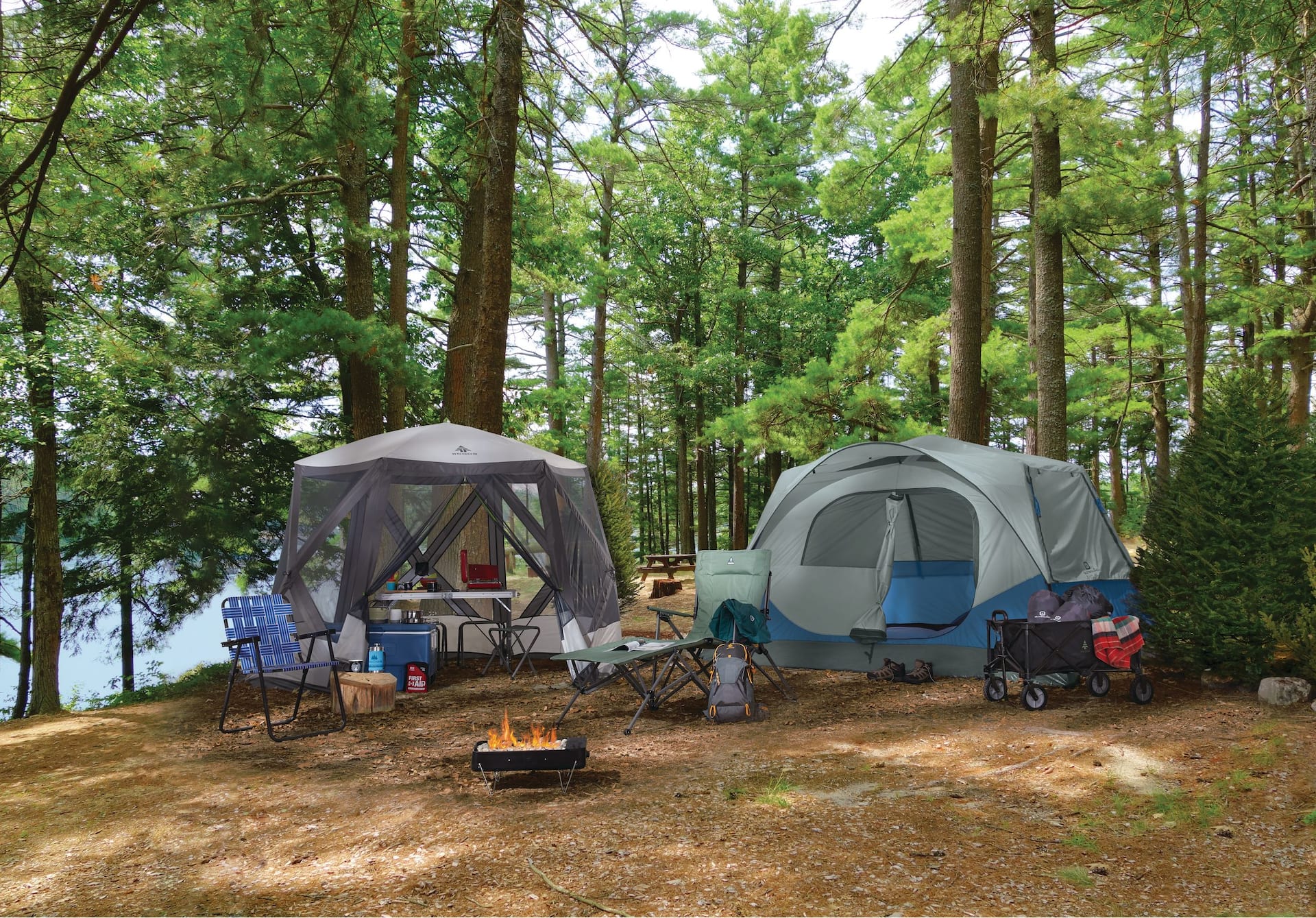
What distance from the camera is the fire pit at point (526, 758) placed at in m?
3.78

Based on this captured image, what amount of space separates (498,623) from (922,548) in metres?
3.77

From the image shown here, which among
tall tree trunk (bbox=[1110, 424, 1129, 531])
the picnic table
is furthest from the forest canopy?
tall tree trunk (bbox=[1110, 424, 1129, 531])

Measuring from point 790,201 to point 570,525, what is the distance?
39.2 ft

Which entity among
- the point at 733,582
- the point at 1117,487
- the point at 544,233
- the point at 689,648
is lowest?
the point at 689,648

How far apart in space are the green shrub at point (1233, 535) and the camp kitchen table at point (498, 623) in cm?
442

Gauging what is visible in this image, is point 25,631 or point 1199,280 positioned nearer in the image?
point 1199,280

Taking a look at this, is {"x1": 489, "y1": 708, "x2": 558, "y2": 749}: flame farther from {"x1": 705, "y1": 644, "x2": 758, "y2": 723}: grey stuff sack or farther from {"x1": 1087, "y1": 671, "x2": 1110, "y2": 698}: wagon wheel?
{"x1": 1087, "y1": 671, "x2": 1110, "y2": 698}: wagon wheel

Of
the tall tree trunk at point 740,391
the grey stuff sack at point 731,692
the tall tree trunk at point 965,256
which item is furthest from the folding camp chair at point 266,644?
the tall tree trunk at point 740,391

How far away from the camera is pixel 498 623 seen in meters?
7.41

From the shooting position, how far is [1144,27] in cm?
525

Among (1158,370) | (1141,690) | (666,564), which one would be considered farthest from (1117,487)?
Answer: (1141,690)

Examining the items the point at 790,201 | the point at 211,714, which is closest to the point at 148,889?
the point at 211,714

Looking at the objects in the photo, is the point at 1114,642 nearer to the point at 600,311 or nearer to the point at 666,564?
the point at 666,564

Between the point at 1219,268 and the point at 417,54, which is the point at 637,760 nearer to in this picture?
the point at 417,54
